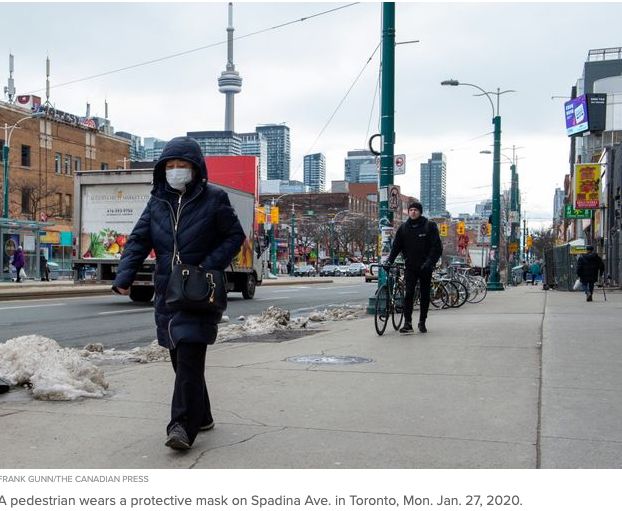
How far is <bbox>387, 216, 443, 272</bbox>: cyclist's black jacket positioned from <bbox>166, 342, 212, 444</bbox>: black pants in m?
6.31

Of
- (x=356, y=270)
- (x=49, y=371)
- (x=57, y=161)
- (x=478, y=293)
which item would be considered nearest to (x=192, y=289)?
(x=49, y=371)

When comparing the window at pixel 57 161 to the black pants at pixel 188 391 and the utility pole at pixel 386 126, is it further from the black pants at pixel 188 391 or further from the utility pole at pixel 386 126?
the black pants at pixel 188 391

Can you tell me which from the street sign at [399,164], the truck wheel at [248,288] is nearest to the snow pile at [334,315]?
the street sign at [399,164]

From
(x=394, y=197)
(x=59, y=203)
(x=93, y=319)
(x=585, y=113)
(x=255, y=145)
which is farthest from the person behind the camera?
(x=255, y=145)

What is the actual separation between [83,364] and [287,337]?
453 centimetres

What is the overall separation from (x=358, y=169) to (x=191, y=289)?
441ft

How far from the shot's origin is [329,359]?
784cm

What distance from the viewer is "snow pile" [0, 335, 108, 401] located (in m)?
5.68

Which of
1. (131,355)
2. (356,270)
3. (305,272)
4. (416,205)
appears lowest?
(305,272)

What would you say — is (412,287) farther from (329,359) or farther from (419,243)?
(329,359)

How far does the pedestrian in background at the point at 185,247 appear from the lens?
4242mm

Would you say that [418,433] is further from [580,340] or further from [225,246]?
[580,340]

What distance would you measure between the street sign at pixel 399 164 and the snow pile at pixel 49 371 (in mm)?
9340

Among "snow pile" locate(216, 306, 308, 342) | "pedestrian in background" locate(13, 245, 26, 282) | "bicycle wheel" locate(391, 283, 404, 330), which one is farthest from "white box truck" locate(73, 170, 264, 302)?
"pedestrian in background" locate(13, 245, 26, 282)
